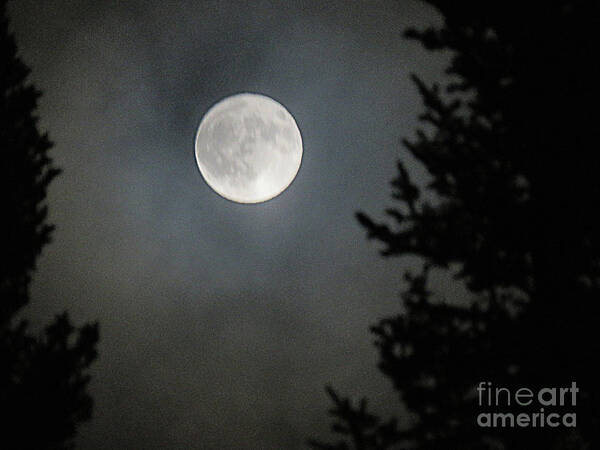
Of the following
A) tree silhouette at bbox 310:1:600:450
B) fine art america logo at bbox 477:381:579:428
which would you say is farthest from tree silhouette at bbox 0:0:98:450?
fine art america logo at bbox 477:381:579:428

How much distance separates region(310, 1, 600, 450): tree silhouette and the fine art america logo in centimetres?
7

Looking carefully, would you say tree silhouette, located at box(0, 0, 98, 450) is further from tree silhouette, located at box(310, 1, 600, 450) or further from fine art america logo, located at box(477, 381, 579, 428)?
fine art america logo, located at box(477, 381, 579, 428)

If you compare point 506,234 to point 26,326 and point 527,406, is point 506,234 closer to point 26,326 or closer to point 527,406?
point 527,406

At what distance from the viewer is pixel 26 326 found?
29.6 feet

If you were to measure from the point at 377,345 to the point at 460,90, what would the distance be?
401cm

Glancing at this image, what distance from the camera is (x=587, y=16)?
17.6 feet

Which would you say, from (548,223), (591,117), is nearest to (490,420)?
(548,223)

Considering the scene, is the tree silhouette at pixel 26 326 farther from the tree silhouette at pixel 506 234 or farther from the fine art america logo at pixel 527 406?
the fine art america logo at pixel 527 406

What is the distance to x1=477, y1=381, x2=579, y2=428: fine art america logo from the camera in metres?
4.89

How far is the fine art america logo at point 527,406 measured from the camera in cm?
489

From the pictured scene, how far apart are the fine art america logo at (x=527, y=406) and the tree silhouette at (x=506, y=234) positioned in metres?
0.07

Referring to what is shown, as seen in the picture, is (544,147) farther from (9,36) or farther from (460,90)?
(9,36)

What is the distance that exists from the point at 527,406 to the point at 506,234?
1.98m

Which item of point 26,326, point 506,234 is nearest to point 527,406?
point 506,234
